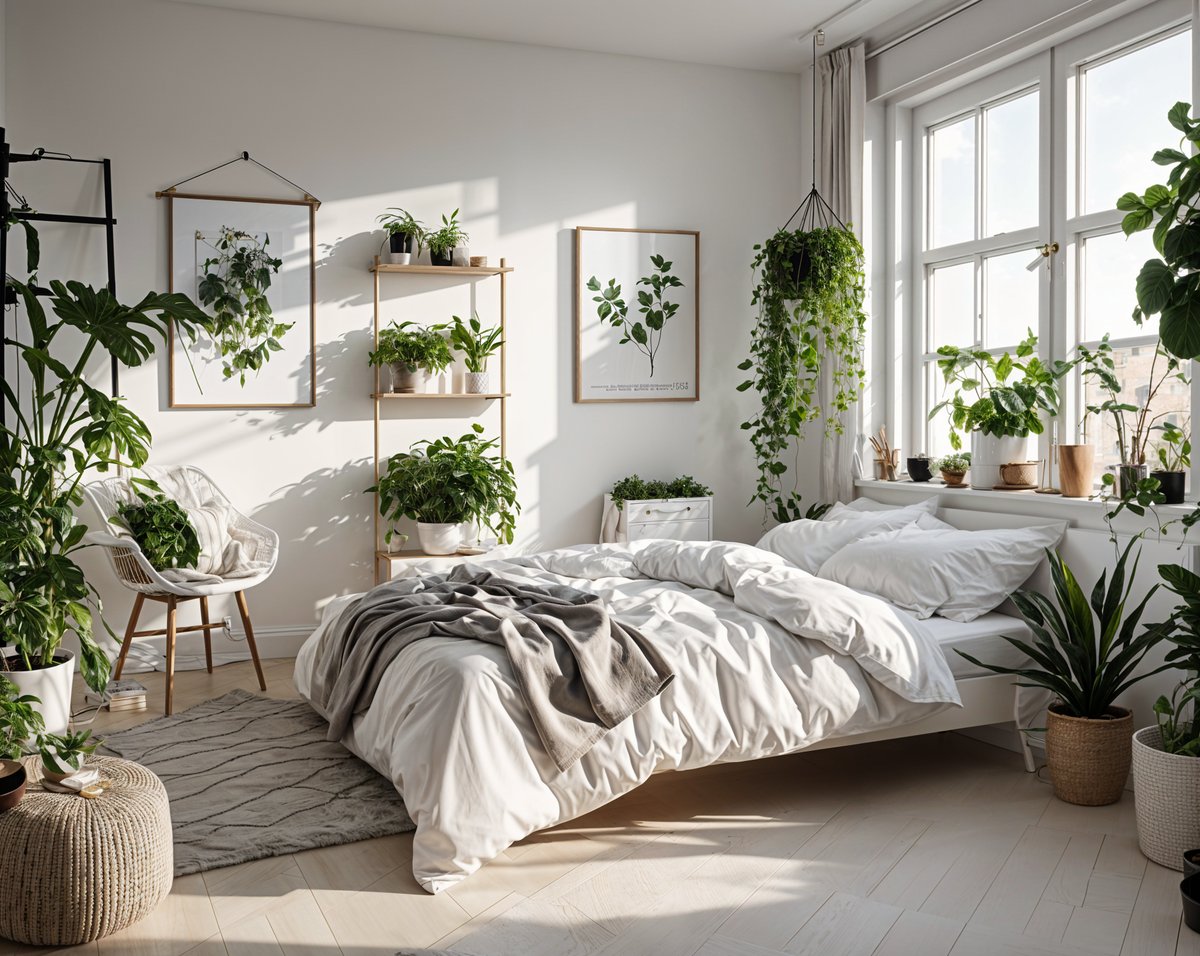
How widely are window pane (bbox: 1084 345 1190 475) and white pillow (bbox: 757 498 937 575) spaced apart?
673 millimetres

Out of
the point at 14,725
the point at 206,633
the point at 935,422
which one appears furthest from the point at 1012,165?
the point at 14,725

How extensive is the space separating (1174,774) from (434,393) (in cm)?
336

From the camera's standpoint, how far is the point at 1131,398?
3828mm

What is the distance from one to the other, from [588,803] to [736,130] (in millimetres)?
3923

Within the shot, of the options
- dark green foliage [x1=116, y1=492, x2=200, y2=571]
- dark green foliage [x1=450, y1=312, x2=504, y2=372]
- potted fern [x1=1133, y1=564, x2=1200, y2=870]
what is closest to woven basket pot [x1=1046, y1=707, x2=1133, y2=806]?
potted fern [x1=1133, y1=564, x2=1200, y2=870]

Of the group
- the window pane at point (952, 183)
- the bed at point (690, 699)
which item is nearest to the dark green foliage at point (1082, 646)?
the bed at point (690, 699)

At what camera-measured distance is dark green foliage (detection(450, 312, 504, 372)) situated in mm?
5008

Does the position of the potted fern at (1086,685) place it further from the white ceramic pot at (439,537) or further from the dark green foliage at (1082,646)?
the white ceramic pot at (439,537)

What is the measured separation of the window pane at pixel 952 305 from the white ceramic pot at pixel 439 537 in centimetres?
236

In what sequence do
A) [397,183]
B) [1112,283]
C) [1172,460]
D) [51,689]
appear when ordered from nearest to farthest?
[51,689], [1172,460], [1112,283], [397,183]

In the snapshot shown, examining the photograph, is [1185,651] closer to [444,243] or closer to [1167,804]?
[1167,804]

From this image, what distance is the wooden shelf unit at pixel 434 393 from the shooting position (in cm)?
486

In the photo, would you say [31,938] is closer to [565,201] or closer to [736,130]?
[565,201]

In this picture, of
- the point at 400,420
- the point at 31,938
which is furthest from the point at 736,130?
the point at 31,938
